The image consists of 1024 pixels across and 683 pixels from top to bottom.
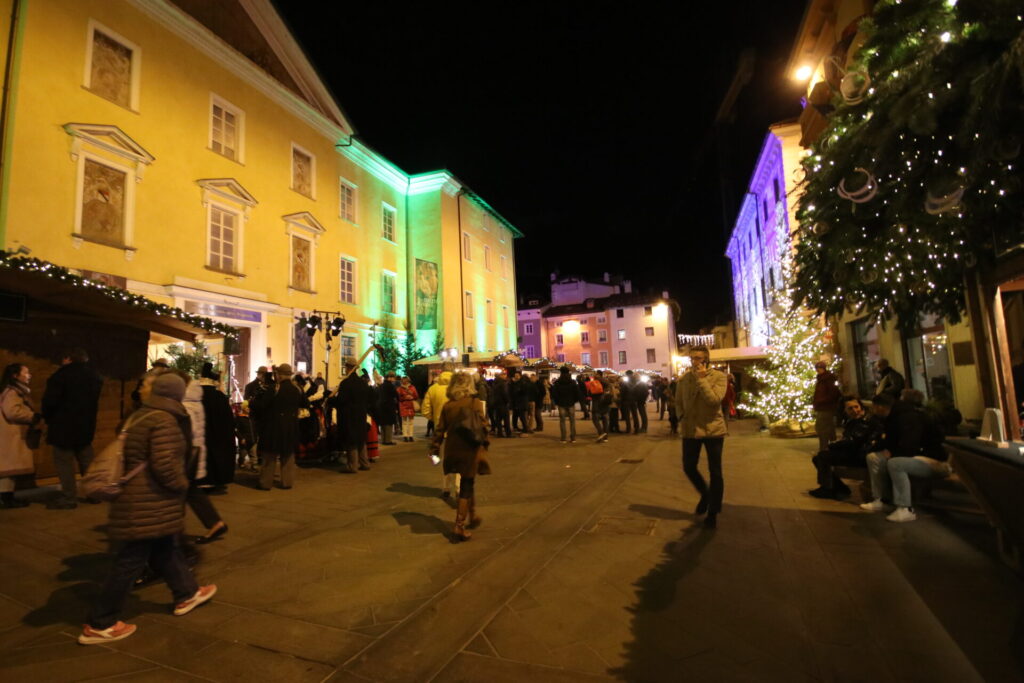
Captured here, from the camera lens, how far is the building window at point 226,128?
52.0 feet

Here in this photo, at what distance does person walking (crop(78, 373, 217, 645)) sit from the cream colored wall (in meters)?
11.1

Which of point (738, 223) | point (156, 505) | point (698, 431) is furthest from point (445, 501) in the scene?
point (738, 223)

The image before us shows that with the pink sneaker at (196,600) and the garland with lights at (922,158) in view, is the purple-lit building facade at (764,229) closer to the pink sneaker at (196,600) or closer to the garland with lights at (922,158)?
the garland with lights at (922,158)

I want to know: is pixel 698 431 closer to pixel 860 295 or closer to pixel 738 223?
pixel 860 295

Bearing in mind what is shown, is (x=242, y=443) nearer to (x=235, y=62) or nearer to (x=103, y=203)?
(x=103, y=203)

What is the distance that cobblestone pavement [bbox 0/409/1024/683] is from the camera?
2.83m

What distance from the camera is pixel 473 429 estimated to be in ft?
16.7

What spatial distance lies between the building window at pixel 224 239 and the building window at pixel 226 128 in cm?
186

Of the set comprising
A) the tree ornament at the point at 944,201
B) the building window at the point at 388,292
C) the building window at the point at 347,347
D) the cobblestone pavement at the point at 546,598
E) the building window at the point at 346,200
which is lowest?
the cobblestone pavement at the point at 546,598

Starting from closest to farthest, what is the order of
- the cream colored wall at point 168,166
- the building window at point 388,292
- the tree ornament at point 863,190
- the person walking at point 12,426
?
the tree ornament at point 863,190 < the person walking at point 12,426 < the cream colored wall at point 168,166 < the building window at point 388,292

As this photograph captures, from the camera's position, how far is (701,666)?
2.74 meters

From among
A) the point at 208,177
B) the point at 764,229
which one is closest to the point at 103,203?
the point at 208,177

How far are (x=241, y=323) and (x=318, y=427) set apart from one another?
854 cm

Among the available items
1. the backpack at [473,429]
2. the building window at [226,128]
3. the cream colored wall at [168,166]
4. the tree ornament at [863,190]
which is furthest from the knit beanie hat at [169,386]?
the building window at [226,128]
